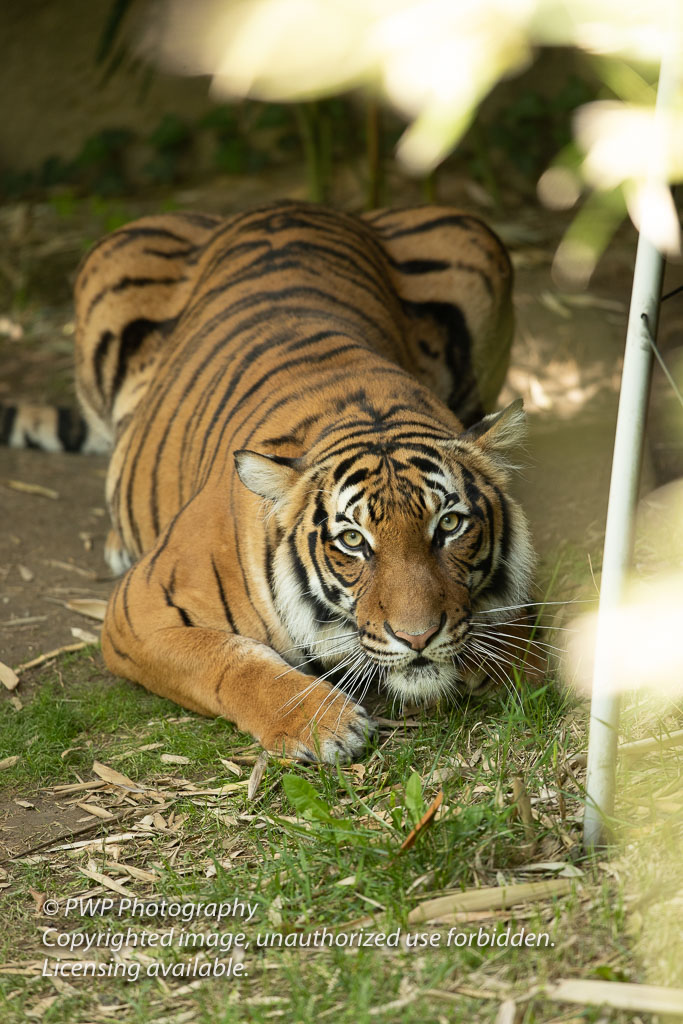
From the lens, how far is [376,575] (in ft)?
8.11

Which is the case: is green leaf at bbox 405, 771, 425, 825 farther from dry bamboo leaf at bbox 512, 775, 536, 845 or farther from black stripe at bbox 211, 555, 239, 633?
black stripe at bbox 211, 555, 239, 633

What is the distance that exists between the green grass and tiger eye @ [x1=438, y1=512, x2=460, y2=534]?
0.42 m

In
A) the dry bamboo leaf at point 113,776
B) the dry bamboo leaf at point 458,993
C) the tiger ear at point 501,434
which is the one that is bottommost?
the dry bamboo leaf at point 113,776

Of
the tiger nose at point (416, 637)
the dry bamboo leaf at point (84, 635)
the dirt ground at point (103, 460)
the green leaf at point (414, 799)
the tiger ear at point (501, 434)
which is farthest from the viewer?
the dirt ground at point (103, 460)

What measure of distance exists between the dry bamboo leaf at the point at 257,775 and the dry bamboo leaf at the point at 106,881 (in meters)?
0.37

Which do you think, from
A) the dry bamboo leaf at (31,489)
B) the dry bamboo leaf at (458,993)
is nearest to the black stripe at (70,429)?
the dry bamboo leaf at (31,489)

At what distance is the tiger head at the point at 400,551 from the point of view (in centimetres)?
245

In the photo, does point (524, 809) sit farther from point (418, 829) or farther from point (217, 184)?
point (217, 184)

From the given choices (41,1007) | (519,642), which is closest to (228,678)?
(519,642)

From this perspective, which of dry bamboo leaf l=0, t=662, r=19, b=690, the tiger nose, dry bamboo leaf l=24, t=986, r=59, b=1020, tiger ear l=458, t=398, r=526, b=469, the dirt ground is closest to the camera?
dry bamboo leaf l=24, t=986, r=59, b=1020

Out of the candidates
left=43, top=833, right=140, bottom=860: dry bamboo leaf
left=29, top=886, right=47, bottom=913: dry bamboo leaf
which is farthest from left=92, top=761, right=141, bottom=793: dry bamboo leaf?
left=29, top=886, right=47, bottom=913: dry bamboo leaf

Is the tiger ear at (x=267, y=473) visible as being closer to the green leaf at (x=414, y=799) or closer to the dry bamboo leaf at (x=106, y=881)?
the green leaf at (x=414, y=799)

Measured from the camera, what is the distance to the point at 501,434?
2.69 m

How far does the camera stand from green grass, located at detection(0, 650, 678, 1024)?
1819mm
